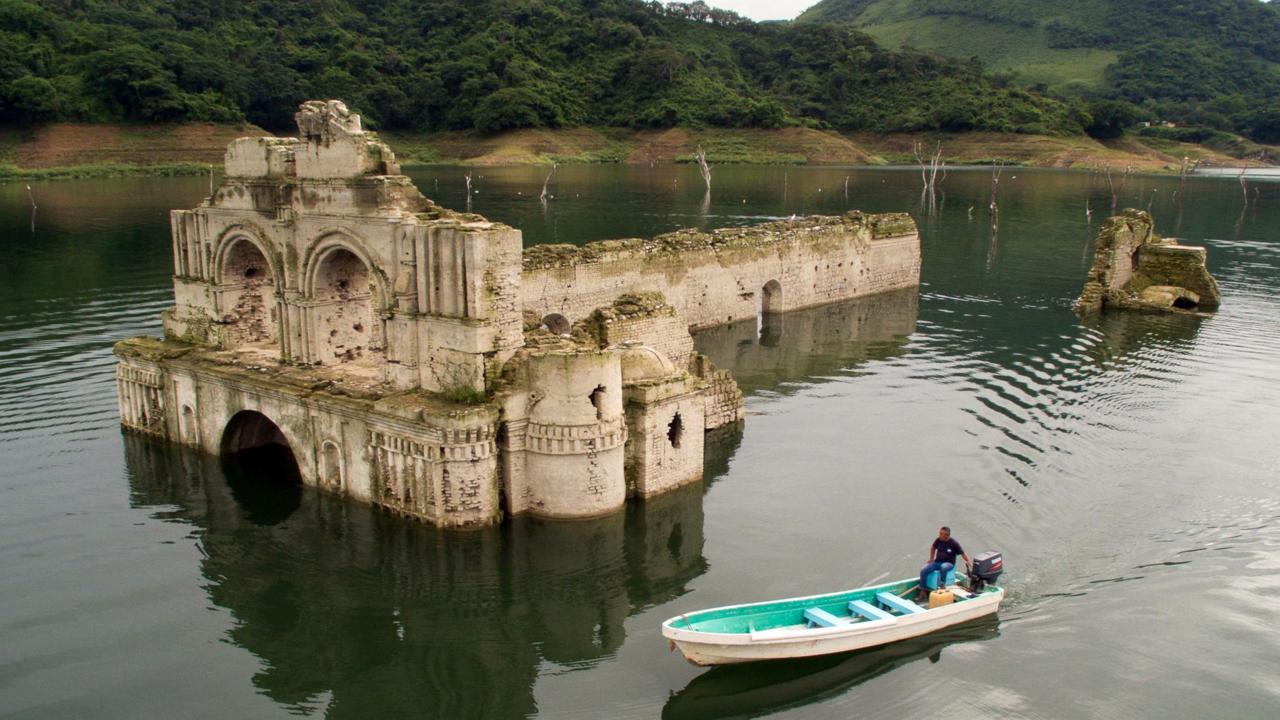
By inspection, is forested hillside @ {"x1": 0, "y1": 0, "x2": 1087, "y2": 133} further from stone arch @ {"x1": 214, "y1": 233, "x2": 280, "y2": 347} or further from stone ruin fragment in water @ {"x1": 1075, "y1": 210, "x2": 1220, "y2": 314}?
stone arch @ {"x1": 214, "y1": 233, "x2": 280, "y2": 347}

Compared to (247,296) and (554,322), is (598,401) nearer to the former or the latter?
(247,296)

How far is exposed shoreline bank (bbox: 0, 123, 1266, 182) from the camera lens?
99.5m

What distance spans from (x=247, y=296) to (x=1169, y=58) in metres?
182

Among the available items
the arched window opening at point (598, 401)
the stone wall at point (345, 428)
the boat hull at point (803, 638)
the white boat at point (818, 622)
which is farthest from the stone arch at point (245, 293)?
the boat hull at point (803, 638)

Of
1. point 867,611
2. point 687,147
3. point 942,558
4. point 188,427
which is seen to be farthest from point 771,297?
point 687,147

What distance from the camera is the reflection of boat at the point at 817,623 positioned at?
1662cm

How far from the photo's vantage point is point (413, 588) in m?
20.3

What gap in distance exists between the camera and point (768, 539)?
74.0 ft

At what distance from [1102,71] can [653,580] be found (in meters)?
183

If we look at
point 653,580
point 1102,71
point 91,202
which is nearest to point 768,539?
point 653,580

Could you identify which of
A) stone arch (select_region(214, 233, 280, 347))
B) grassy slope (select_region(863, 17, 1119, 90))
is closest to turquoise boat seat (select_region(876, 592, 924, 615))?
stone arch (select_region(214, 233, 280, 347))

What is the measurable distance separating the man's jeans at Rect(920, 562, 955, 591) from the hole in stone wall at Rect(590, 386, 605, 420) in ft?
23.7

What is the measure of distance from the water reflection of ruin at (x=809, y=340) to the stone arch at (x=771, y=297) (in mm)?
437

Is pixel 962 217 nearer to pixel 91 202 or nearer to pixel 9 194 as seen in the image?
pixel 91 202
